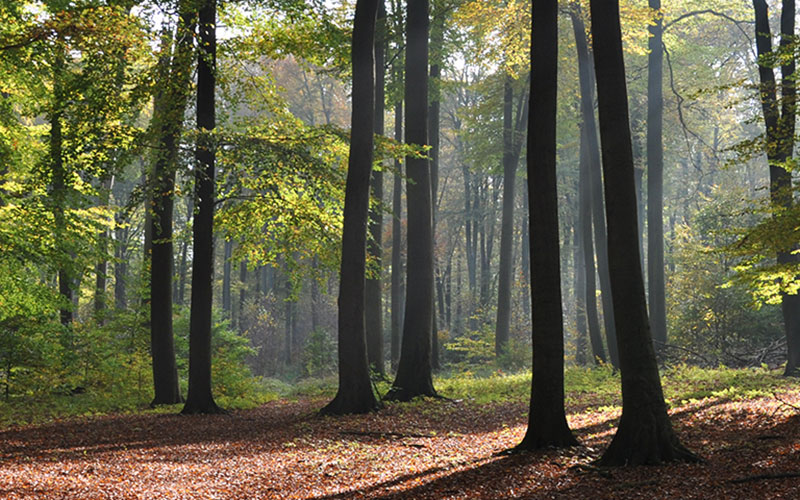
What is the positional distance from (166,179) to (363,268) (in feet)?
16.9

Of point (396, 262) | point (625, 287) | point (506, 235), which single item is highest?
point (506, 235)

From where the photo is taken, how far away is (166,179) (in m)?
14.3

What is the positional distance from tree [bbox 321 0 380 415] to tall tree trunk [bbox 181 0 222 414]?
3.16 m

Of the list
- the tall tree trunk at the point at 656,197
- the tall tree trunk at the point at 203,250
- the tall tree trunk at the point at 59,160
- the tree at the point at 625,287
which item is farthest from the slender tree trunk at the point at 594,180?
the tall tree trunk at the point at 59,160

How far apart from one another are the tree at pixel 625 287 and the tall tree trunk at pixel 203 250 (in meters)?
8.90

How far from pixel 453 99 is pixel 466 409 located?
28.3 meters

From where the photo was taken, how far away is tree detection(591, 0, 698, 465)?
22.6 feet

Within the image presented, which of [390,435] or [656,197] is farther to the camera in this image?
[656,197]

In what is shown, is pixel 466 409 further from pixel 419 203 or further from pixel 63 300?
pixel 63 300

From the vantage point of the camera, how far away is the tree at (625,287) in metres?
6.88

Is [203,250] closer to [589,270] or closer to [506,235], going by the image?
[589,270]

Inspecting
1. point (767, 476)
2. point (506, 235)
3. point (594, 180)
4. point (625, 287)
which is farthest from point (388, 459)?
point (506, 235)

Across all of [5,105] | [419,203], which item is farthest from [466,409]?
[5,105]

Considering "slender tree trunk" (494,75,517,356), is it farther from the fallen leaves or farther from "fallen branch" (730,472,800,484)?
"fallen branch" (730,472,800,484)
